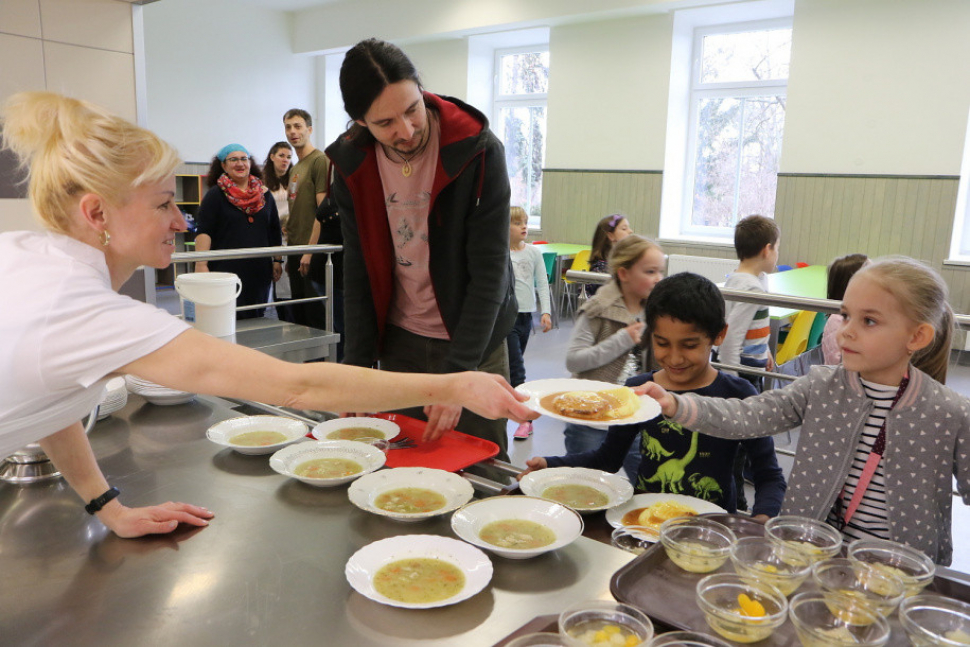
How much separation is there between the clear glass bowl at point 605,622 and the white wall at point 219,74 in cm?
839

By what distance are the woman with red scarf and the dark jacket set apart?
2.36 m

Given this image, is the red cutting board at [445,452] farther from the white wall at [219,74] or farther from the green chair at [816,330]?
the white wall at [219,74]

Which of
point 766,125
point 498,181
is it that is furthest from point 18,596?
point 766,125

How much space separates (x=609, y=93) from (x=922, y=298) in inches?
262

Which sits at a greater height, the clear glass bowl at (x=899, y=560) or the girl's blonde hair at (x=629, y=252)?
the girl's blonde hair at (x=629, y=252)

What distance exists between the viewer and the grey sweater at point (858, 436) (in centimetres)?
134

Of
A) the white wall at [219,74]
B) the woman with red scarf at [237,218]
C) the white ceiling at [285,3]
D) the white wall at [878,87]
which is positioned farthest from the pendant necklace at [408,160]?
the white ceiling at [285,3]

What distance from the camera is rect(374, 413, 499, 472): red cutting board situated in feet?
4.99

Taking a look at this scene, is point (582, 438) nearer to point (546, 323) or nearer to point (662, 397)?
point (662, 397)

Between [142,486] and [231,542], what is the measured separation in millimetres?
319

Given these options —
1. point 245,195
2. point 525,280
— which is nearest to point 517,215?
point 525,280

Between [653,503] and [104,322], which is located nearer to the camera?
[104,322]

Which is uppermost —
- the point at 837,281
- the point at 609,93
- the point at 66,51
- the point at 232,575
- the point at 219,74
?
the point at 219,74

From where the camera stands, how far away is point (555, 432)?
3.90 metres
